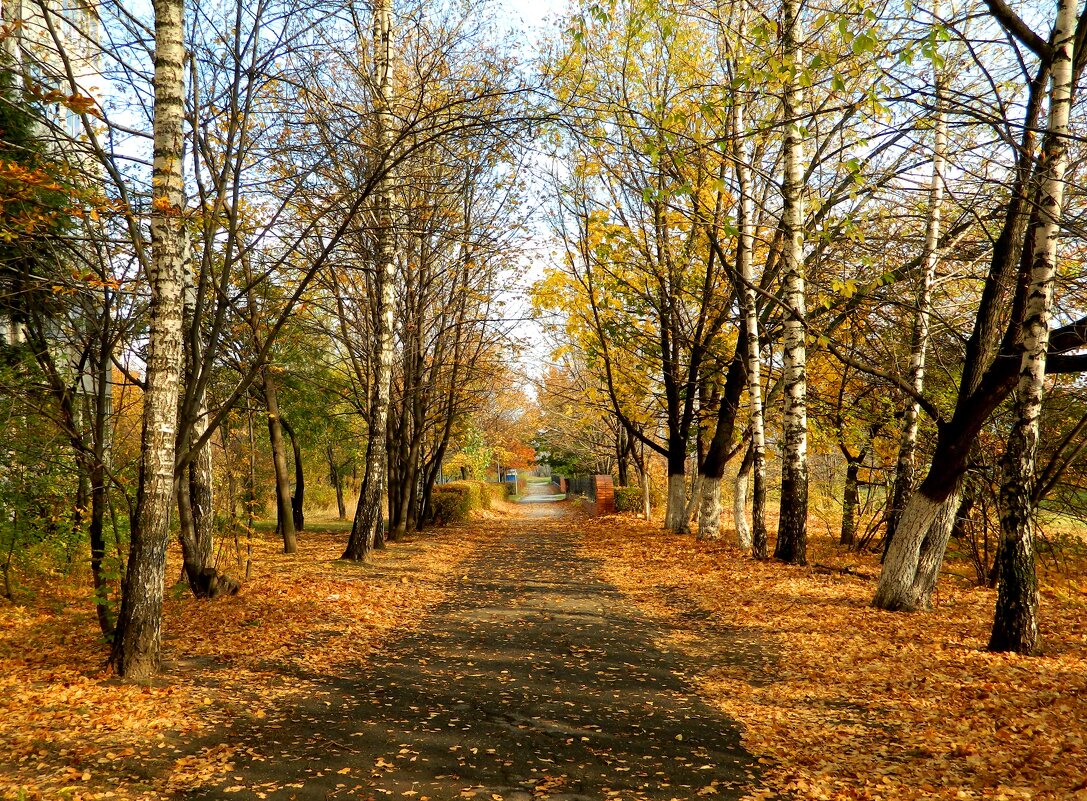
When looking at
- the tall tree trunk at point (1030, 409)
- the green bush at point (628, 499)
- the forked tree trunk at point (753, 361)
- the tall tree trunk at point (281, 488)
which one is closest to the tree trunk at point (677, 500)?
the forked tree trunk at point (753, 361)

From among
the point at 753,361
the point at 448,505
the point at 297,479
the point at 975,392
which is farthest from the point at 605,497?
the point at 975,392

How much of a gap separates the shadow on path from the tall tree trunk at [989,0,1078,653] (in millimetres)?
2996

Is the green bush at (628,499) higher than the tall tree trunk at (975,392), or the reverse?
the tall tree trunk at (975,392)

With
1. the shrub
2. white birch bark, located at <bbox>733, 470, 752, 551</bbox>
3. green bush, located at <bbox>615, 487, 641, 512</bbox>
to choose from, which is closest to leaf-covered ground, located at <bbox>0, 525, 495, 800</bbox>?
white birch bark, located at <bbox>733, 470, 752, 551</bbox>

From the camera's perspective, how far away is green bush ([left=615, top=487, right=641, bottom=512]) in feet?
92.6

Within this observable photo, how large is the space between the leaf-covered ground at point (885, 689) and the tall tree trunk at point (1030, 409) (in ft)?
1.19

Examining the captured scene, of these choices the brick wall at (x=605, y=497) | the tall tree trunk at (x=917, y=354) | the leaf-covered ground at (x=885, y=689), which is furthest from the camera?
the brick wall at (x=605, y=497)

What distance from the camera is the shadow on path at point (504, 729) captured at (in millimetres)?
4242

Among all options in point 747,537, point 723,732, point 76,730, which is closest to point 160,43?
point 76,730

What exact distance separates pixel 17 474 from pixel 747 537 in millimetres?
12568

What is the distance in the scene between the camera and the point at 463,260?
57.3 ft

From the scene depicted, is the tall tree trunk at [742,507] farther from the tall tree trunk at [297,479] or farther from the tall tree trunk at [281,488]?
the tall tree trunk at [297,479]

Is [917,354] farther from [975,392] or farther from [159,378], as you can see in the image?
[159,378]

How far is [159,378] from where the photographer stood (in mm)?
5754
